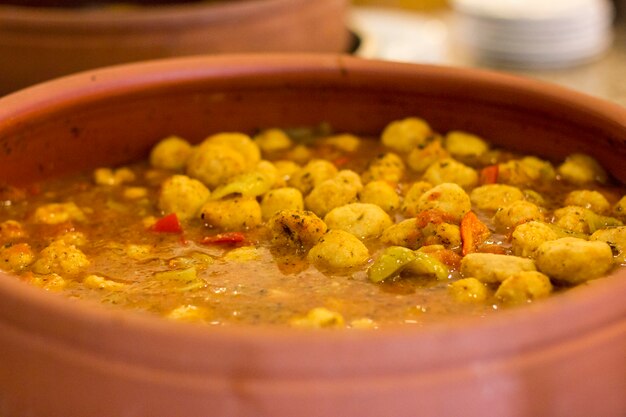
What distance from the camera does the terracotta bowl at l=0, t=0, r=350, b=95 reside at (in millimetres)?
1454

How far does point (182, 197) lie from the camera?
3.51 feet

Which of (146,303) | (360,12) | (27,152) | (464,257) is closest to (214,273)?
(146,303)

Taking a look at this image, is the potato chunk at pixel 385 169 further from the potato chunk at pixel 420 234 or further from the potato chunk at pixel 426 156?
the potato chunk at pixel 420 234

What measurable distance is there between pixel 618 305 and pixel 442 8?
2.64 m

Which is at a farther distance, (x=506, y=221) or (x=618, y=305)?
(x=506, y=221)

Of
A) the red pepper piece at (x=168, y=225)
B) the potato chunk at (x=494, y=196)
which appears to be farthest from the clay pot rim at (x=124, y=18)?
the potato chunk at (x=494, y=196)

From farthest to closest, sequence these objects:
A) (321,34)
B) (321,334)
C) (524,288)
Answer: (321,34)
(524,288)
(321,334)

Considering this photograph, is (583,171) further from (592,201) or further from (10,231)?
(10,231)

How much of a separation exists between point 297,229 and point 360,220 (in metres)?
0.07

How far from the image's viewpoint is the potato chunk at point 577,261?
2.63 feet

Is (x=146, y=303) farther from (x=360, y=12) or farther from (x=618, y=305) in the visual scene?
(x=360, y=12)

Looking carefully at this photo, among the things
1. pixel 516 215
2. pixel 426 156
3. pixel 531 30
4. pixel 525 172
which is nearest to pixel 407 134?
pixel 426 156

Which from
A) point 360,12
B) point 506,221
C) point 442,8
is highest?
point 442,8

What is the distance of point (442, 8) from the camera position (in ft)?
10.4
